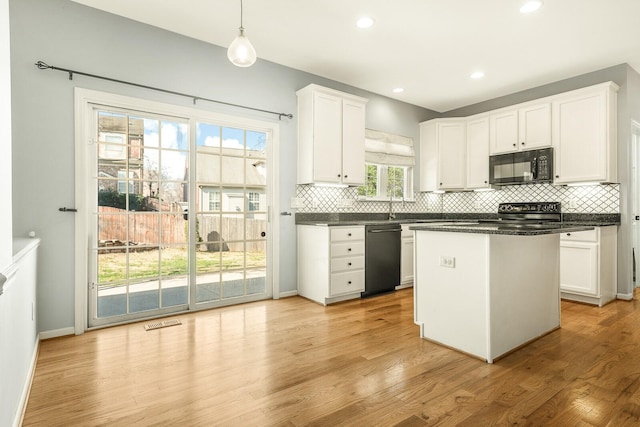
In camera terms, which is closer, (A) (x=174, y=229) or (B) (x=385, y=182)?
(A) (x=174, y=229)

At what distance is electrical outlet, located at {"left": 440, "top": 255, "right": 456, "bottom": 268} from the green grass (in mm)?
2190

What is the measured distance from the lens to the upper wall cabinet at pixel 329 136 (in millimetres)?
4094

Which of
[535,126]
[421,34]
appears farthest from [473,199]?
[421,34]

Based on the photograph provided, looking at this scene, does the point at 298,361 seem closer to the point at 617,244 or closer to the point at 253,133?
the point at 253,133

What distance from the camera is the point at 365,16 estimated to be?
312 centimetres

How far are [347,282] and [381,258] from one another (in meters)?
0.61

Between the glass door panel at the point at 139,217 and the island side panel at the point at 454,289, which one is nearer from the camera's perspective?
the island side panel at the point at 454,289

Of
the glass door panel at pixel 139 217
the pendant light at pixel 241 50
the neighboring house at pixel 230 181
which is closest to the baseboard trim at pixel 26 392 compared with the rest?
the glass door panel at pixel 139 217

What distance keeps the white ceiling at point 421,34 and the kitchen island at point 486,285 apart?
1978 millimetres

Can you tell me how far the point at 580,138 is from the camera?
13.5 ft

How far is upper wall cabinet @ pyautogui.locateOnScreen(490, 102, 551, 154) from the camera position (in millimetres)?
4418

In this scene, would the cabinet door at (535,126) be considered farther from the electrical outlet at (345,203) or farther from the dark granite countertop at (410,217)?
the electrical outlet at (345,203)

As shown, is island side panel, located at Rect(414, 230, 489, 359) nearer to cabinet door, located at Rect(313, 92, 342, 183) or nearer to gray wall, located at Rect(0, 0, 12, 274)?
cabinet door, located at Rect(313, 92, 342, 183)

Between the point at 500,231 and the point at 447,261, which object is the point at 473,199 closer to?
the point at 447,261
